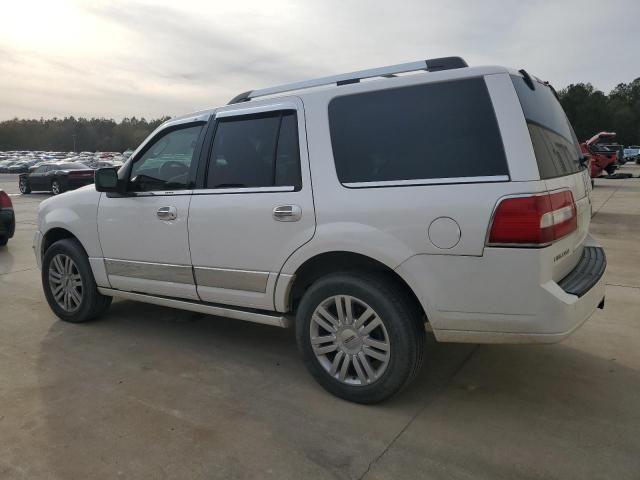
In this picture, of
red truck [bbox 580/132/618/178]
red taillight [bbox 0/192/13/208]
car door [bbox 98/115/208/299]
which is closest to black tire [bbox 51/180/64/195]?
red taillight [bbox 0/192/13/208]

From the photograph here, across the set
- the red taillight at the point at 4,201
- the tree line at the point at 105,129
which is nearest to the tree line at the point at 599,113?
the tree line at the point at 105,129

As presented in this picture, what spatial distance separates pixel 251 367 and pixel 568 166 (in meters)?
2.50

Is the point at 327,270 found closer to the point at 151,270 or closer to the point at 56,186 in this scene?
the point at 151,270

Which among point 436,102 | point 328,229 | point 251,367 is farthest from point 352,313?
point 436,102

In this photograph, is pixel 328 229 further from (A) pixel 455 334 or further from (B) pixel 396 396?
(B) pixel 396 396

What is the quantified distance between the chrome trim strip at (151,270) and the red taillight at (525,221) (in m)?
2.24

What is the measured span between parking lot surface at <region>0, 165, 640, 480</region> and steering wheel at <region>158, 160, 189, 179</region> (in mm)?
1370

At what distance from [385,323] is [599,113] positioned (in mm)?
74024

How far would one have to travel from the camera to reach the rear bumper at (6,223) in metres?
8.68

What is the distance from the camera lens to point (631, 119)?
236ft

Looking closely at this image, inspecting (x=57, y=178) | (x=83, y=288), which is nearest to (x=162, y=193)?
(x=83, y=288)

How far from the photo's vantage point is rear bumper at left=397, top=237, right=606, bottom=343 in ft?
8.50

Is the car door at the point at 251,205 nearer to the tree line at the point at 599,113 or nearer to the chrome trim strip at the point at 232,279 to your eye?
the chrome trim strip at the point at 232,279

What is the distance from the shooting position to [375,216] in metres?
2.92
